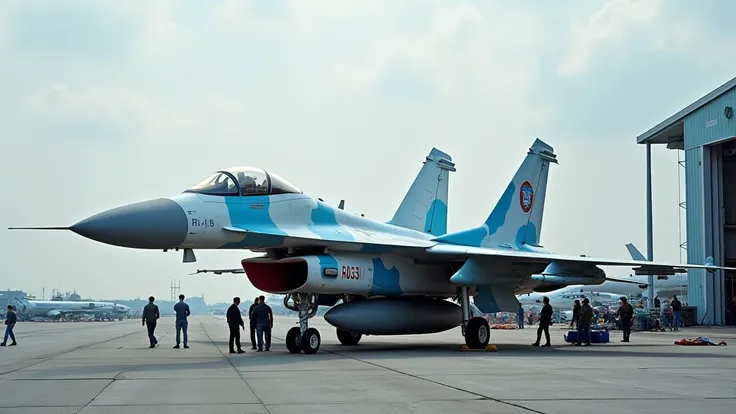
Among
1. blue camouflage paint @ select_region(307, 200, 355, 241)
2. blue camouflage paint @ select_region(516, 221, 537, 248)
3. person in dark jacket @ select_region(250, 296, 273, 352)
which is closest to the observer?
blue camouflage paint @ select_region(307, 200, 355, 241)

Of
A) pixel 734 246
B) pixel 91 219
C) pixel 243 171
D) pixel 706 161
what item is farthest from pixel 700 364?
pixel 734 246

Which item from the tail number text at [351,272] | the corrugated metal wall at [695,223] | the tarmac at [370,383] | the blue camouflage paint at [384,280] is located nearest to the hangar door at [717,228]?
the corrugated metal wall at [695,223]

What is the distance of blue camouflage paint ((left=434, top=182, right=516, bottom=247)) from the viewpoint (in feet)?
58.0

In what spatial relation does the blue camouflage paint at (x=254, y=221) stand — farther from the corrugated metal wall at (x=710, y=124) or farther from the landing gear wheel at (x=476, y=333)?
the corrugated metal wall at (x=710, y=124)

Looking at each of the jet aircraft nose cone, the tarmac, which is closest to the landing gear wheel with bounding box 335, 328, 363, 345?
the tarmac

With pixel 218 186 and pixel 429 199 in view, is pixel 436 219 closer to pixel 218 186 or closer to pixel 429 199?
pixel 429 199

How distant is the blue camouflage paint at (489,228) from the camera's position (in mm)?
17672

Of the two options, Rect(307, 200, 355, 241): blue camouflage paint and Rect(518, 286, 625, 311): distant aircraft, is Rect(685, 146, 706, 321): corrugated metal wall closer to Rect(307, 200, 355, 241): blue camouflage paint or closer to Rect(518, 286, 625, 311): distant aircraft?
Rect(307, 200, 355, 241): blue camouflage paint

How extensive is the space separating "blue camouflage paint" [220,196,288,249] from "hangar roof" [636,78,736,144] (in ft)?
66.8

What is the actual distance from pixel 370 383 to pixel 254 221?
5494mm

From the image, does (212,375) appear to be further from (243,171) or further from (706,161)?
(706,161)

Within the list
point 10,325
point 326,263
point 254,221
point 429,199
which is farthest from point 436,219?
point 10,325

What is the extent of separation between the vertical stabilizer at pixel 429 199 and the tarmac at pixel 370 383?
6.86 metres

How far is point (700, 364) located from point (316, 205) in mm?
7290
